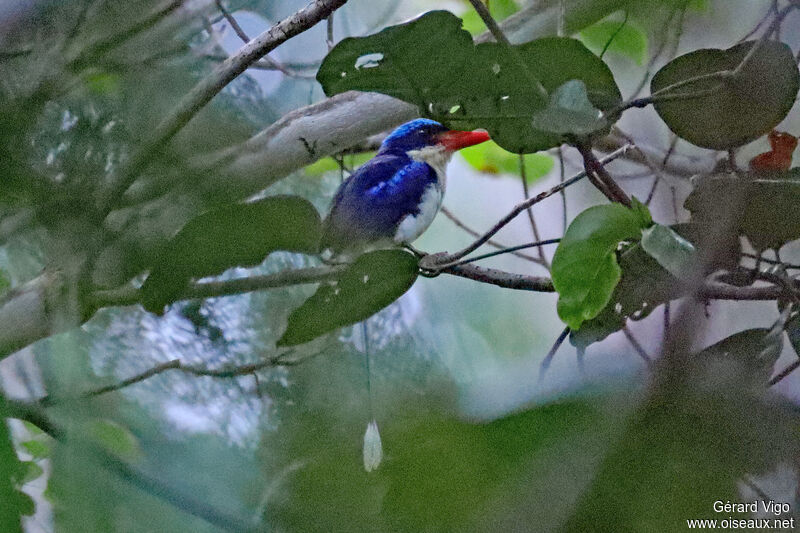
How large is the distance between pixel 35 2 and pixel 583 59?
0.27 meters

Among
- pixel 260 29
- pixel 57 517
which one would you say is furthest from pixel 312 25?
pixel 57 517

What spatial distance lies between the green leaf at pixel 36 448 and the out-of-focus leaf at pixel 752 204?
32 centimetres

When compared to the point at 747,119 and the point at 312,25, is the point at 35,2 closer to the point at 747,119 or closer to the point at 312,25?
the point at 312,25

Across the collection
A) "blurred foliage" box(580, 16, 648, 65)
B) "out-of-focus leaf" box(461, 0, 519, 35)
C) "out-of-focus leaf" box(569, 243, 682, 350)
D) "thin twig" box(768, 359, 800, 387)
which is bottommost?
"thin twig" box(768, 359, 800, 387)

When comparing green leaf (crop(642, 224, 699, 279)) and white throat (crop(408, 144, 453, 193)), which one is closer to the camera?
green leaf (crop(642, 224, 699, 279))

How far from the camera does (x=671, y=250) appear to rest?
13.0 inches

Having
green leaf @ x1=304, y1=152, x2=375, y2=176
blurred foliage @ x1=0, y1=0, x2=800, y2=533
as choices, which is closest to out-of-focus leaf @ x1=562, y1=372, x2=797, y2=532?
blurred foliage @ x1=0, y1=0, x2=800, y2=533

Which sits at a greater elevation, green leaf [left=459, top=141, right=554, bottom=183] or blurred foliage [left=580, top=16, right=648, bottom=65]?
blurred foliage [left=580, top=16, right=648, bottom=65]

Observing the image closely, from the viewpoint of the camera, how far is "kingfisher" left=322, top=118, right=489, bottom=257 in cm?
39

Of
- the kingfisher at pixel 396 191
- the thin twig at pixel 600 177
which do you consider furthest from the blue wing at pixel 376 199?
the thin twig at pixel 600 177

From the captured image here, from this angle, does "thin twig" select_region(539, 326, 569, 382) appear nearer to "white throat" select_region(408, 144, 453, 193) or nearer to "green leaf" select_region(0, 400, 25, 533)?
"white throat" select_region(408, 144, 453, 193)

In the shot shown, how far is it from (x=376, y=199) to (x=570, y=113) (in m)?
0.14

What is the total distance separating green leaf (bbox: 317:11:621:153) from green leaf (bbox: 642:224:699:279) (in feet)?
0.21

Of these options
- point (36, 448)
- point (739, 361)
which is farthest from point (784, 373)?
point (36, 448)
